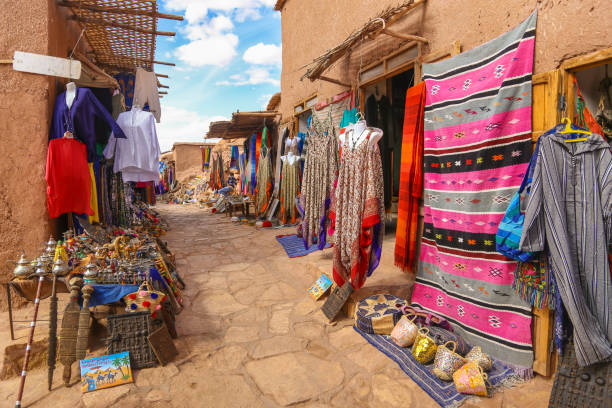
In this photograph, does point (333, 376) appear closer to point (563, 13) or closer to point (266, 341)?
point (266, 341)

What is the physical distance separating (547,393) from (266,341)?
7.14ft

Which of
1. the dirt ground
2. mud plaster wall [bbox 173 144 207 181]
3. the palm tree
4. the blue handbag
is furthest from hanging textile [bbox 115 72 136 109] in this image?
mud plaster wall [bbox 173 144 207 181]

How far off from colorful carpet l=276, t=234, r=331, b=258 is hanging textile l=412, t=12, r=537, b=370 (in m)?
2.56

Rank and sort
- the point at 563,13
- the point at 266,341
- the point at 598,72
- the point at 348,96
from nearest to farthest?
1. the point at 563,13
2. the point at 598,72
3. the point at 266,341
4. the point at 348,96

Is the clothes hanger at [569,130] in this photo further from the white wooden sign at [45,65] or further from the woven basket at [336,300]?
the white wooden sign at [45,65]

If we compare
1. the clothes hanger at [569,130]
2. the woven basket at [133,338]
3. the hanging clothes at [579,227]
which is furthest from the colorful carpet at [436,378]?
the woven basket at [133,338]

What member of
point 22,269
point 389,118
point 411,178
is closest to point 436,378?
point 411,178

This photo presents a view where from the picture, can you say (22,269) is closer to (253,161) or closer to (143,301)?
(143,301)

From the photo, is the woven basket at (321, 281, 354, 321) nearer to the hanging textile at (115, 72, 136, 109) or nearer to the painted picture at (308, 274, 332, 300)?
the painted picture at (308, 274, 332, 300)

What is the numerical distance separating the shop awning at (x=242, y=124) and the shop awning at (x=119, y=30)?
2.29 m

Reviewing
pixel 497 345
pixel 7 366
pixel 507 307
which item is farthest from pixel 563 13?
pixel 7 366

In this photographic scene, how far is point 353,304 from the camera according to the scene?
3494 millimetres

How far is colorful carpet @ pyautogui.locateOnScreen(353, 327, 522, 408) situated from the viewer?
2.21 metres

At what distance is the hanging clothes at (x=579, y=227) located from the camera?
1.98 metres
